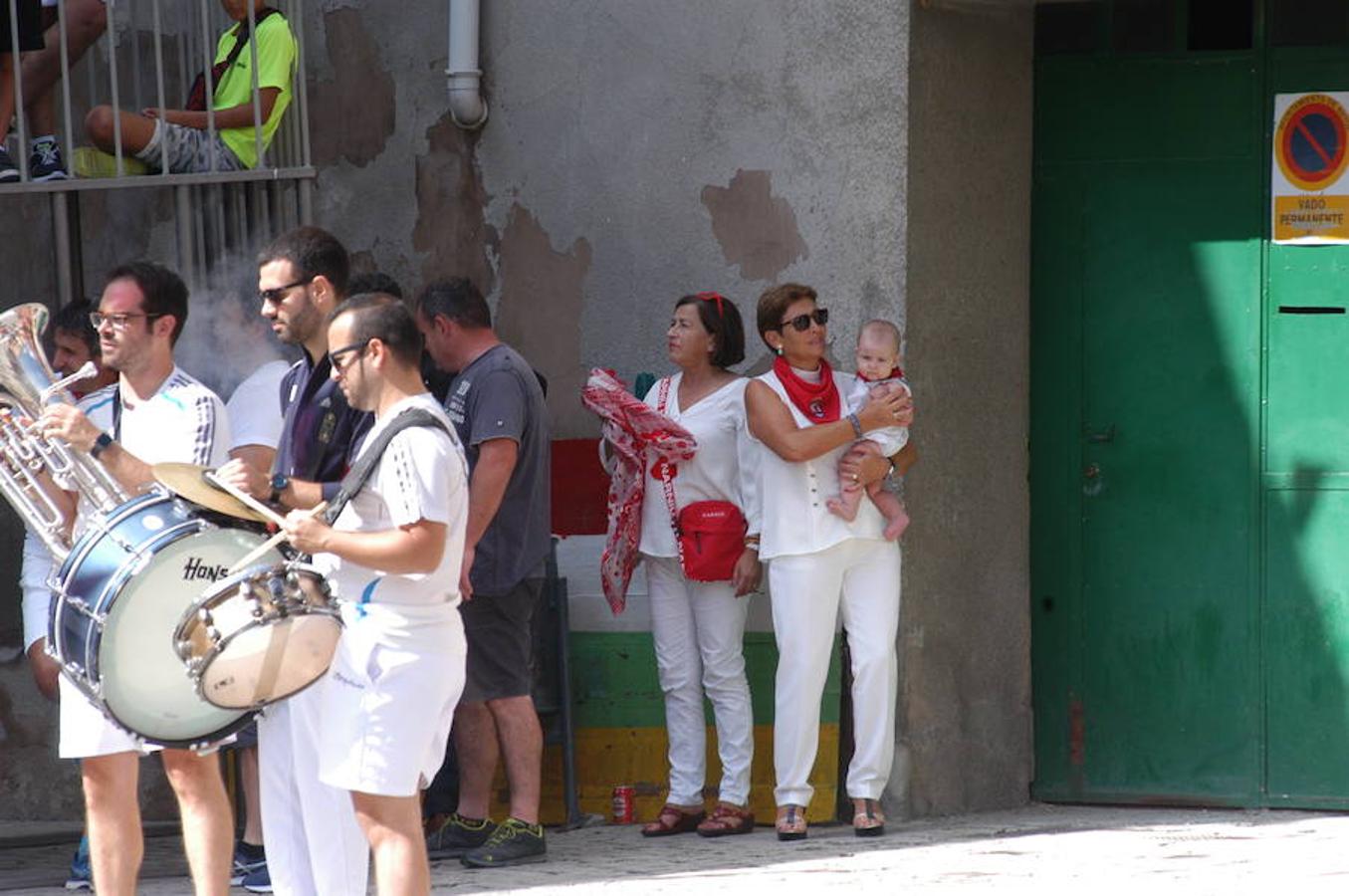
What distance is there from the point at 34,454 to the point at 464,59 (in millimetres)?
3504

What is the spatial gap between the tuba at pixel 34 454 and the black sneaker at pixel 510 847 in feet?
7.59

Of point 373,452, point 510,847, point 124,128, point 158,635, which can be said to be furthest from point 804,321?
point 158,635

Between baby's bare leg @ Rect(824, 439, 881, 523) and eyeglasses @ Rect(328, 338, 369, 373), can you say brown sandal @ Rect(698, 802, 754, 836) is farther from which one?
eyeglasses @ Rect(328, 338, 369, 373)

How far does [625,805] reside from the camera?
29.4 ft

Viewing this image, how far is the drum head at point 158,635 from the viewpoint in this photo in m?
5.84

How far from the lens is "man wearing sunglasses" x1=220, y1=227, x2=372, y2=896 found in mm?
6250

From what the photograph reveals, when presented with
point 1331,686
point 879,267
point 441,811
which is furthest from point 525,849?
point 1331,686

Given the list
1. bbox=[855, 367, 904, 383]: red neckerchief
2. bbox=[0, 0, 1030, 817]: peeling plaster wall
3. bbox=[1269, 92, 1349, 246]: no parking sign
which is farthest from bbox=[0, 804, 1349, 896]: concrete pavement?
bbox=[1269, 92, 1349, 246]: no parking sign

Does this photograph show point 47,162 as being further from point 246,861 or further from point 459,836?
point 459,836

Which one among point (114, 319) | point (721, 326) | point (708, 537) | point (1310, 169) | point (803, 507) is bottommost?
point (708, 537)

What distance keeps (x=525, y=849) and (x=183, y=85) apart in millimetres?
3366

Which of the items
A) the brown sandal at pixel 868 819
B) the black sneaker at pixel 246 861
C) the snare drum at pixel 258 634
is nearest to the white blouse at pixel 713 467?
the brown sandal at pixel 868 819

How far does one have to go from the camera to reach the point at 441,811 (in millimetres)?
8758

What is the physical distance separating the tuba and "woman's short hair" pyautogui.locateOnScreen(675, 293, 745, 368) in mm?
2841
